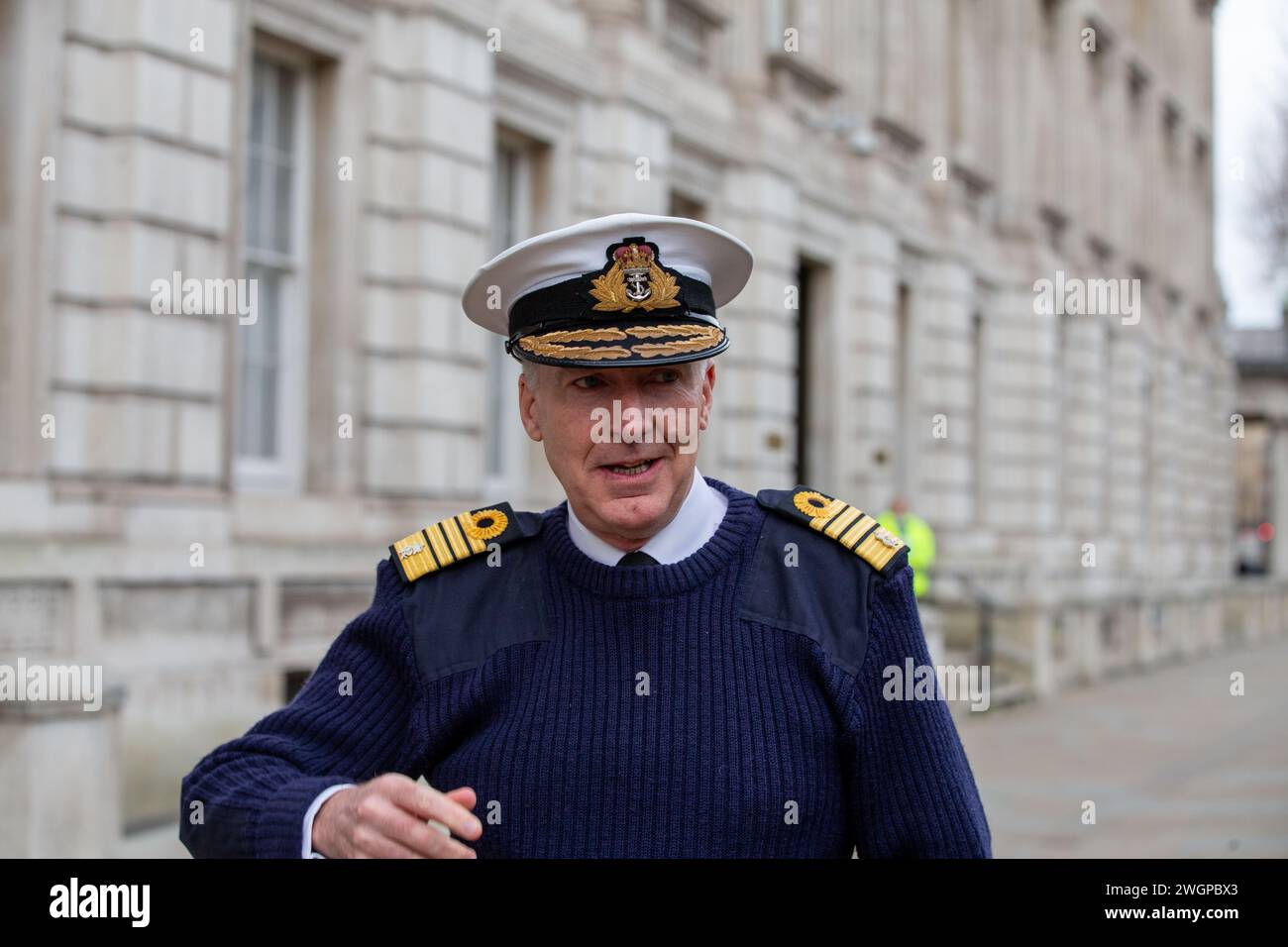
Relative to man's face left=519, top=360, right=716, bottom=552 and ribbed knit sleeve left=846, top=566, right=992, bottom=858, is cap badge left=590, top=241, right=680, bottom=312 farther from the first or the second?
ribbed knit sleeve left=846, top=566, right=992, bottom=858

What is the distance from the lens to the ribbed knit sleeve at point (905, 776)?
2.52 meters

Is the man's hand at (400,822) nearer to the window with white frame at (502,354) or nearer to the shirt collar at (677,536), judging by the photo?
the shirt collar at (677,536)

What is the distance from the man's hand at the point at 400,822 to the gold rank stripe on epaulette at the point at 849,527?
779mm

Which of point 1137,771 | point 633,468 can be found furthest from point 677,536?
point 1137,771

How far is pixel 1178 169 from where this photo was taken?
124 ft

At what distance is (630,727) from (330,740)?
0.51 meters

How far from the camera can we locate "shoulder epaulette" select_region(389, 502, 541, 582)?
111 inches

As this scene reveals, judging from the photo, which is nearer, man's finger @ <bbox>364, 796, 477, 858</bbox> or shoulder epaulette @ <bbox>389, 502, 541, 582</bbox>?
man's finger @ <bbox>364, 796, 477, 858</bbox>

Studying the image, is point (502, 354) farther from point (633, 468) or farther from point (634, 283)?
point (633, 468)

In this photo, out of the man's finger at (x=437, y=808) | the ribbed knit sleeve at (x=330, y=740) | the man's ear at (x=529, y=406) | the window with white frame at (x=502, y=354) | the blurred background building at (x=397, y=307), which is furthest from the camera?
the window with white frame at (x=502, y=354)

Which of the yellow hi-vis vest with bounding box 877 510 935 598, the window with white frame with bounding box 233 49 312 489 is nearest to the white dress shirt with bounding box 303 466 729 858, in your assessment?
the window with white frame with bounding box 233 49 312 489

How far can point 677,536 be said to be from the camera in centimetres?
270

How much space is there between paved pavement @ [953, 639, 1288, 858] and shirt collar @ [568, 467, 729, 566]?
705cm

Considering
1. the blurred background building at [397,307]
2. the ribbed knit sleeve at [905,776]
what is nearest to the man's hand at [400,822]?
the ribbed knit sleeve at [905,776]
